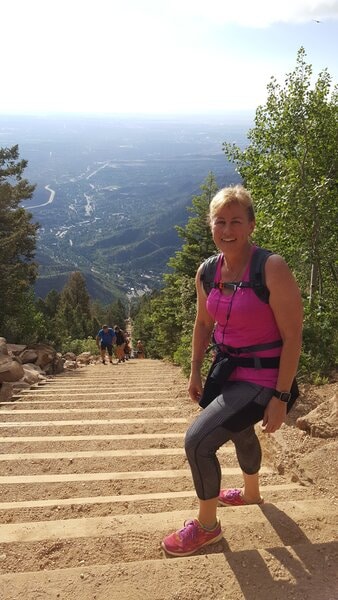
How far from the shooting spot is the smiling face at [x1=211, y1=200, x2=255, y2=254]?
2.45 metres

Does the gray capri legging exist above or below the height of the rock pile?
above

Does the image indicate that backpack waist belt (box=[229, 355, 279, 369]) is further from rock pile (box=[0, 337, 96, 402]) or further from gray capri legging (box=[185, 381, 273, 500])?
rock pile (box=[0, 337, 96, 402])

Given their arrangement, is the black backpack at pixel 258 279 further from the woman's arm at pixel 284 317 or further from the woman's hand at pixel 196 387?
the woman's hand at pixel 196 387

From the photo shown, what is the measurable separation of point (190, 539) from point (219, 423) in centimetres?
74

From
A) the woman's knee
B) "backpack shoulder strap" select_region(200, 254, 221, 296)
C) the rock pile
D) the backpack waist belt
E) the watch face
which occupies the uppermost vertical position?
"backpack shoulder strap" select_region(200, 254, 221, 296)

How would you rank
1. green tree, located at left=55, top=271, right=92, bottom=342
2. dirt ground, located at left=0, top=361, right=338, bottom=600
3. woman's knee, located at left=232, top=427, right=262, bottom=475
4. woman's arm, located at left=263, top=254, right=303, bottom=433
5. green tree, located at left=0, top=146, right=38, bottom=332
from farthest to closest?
green tree, located at left=55, top=271, right=92, bottom=342 < green tree, located at left=0, top=146, right=38, bottom=332 < woman's knee, located at left=232, top=427, right=262, bottom=475 < woman's arm, located at left=263, top=254, right=303, bottom=433 < dirt ground, located at left=0, top=361, right=338, bottom=600

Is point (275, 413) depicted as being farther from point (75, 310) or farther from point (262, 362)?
point (75, 310)

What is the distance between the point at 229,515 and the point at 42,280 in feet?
507

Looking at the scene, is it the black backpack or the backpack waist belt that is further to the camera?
the backpack waist belt

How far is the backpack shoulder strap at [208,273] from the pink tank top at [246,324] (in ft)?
0.33

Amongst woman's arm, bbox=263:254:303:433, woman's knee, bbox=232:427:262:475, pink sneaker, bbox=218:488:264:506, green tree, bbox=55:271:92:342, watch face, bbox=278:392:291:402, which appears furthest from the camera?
green tree, bbox=55:271:92:342

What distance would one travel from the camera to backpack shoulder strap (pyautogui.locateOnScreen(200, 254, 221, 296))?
2652 mm

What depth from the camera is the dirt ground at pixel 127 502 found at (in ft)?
7.02

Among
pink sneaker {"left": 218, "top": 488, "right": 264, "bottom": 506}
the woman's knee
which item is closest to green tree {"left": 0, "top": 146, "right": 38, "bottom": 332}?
pink sneaker {"left": 218, "top": 488, "right": 264, "bottom": 506}
